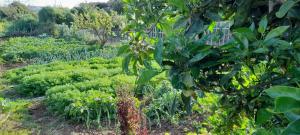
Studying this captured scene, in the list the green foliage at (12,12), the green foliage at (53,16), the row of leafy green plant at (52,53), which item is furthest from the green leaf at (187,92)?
the green foliage at (12,12)

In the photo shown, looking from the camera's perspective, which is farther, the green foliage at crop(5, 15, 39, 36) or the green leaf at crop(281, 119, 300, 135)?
the green foliage at crop(5, 15, 39, 36)

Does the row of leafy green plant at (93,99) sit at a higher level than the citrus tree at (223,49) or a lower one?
lower

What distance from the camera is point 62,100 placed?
Result: 18.5 feet

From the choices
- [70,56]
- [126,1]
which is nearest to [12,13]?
[70,56]

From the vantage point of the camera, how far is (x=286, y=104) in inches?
19.4

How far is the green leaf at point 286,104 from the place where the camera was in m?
0.49

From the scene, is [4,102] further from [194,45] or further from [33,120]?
[194,45]

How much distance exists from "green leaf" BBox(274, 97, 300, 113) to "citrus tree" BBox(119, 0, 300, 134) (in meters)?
0.22

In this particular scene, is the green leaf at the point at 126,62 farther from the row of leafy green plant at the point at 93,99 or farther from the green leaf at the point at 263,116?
the row of leafy green plant at the point at 93,99

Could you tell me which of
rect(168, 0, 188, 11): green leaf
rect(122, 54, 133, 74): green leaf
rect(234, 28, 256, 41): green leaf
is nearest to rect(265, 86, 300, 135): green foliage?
rect(234, 28, 256, 41): green leaf

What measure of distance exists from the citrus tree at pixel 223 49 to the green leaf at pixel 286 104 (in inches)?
8.5

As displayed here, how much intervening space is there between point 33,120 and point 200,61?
514cm

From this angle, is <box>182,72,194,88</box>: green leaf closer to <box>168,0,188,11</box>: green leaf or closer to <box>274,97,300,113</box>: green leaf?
<box>168,0,188,11</box>: green leaf

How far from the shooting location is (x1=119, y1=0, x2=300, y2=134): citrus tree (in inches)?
32.5
